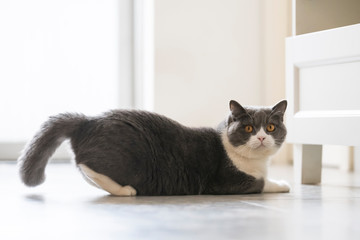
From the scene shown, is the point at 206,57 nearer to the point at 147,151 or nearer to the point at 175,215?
the point at 147,151

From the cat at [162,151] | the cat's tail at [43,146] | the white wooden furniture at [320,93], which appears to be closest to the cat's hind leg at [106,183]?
the cat at [162,151]

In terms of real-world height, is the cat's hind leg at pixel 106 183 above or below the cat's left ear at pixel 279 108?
below

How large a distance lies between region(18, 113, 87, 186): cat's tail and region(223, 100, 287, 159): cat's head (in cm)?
47

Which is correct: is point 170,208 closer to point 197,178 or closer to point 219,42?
point 197,178

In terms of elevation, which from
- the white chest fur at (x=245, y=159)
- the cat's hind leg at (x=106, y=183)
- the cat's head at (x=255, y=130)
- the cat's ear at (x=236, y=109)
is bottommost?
the cat's hind leg at (x=106, y=183)

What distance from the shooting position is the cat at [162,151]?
1.58m

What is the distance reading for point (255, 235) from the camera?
40.8 inches

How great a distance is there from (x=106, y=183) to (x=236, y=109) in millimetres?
452

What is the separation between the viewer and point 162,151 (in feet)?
5.38

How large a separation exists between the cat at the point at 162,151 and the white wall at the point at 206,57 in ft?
4.23

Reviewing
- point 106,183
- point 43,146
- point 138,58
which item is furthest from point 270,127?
point 138,58

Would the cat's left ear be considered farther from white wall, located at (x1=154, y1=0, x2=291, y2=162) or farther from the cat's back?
white wall, located at (x1=154, y1=0, x2=291, y2=162)

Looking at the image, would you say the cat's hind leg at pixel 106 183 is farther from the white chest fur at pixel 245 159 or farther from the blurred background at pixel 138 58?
the blurred background at pixel 138 58

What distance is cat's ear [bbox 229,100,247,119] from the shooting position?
1.68m
